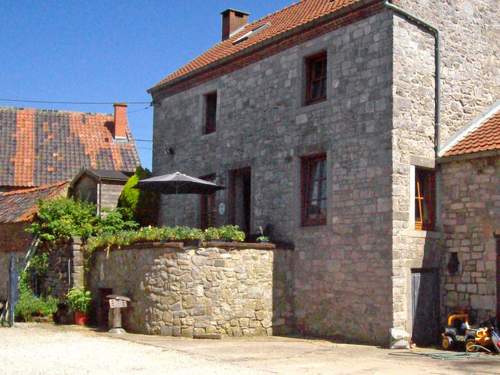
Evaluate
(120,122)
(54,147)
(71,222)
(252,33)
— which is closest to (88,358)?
(71,222)

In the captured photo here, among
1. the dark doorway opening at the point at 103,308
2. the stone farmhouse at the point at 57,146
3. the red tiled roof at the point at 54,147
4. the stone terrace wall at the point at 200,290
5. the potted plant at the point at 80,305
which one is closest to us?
the stone terrace wall at the point at 200,290

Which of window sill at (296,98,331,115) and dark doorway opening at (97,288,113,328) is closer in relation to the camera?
window sill at (296,98,331,115)

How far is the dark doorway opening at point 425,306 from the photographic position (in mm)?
13766

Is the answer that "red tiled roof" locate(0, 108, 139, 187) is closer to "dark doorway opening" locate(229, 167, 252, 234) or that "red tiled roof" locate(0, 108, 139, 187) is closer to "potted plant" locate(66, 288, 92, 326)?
"potted plant" locate(66, 288, 92, 326)

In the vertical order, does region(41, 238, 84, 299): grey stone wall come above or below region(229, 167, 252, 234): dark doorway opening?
below

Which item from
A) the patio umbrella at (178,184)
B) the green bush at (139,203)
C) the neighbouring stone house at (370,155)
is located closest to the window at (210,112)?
the neighbouring stone house at (370,155)

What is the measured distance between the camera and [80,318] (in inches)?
669

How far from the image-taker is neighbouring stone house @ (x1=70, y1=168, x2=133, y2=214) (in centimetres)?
2017

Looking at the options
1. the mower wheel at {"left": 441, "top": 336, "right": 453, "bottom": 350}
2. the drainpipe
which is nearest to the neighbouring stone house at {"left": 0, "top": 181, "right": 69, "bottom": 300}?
the drainpipe

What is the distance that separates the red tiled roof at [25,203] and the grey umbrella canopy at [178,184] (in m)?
4.61

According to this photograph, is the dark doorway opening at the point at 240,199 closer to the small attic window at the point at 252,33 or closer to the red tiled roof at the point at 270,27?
the red tiled roof at the point at 270,27

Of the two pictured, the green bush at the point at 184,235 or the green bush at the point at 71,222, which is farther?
the green bush at the point at 71,222

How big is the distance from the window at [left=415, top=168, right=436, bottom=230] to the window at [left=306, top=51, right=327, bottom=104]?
2.85 m

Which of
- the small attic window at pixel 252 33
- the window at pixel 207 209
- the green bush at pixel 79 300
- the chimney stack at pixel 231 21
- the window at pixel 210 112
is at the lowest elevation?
the green bush at pixel 79 300
